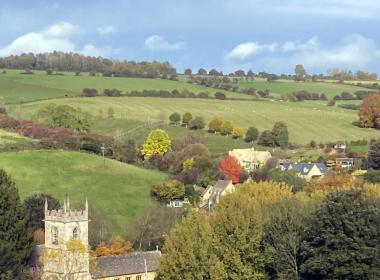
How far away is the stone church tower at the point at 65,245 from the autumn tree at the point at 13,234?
3.21 m

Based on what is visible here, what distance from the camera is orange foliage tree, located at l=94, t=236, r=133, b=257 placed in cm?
7350

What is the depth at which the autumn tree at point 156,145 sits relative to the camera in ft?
416

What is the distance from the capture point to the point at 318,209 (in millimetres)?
63812

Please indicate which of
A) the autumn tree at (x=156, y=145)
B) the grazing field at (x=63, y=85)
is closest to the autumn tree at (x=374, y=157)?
the autumn tree at (x=156, y=145)

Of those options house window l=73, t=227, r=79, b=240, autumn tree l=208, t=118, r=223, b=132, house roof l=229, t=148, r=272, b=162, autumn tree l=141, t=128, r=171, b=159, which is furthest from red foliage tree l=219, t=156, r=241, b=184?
house window l=73, t=227, r=79, b=240

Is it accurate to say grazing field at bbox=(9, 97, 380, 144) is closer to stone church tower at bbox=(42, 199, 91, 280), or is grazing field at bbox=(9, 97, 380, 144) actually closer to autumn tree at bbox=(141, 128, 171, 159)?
autumn tree at bbox=(141, 128, 171, 159)

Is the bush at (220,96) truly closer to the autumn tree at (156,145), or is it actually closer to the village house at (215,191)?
the autumn tree at (156,145)

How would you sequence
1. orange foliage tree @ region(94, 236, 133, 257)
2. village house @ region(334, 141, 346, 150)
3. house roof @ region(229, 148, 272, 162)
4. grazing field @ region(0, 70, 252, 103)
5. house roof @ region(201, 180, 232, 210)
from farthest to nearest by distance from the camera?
1. grazing field @ region(0, 70, 252, 103)
2. village house @ region(334, 141, 346, 150)
3. house roof @ region(229, 148, 272, 162)
4. house roof @ region(201, 180, 232, 210)
5. orange foliage tree @ region(94, 236, 133, 257)

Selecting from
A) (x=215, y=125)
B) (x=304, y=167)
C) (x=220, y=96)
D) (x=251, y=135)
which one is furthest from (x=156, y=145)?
(x=220, y=96)

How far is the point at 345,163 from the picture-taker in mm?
128000

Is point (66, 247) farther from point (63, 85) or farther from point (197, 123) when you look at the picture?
point (63, 85)

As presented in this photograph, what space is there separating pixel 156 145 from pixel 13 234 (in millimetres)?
61639

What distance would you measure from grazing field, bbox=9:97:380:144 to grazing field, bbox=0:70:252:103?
255 inches

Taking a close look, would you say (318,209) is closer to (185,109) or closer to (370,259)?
(370,259)
